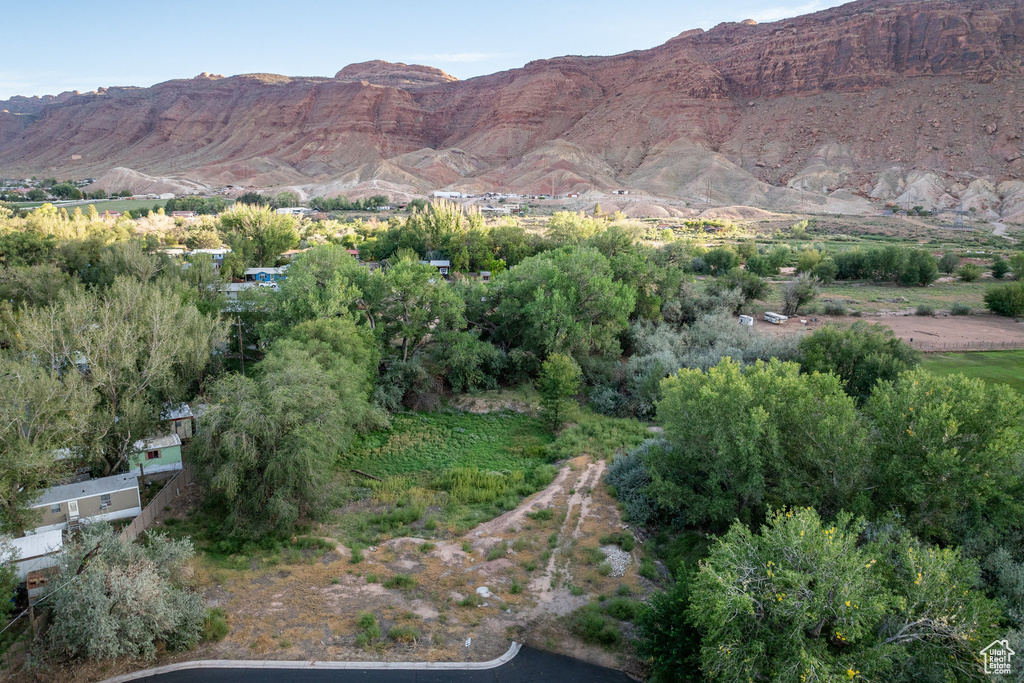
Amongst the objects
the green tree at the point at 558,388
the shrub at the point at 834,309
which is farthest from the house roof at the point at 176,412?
the shrub at the point at 834,309

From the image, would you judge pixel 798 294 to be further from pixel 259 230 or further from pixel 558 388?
pixel 259 230

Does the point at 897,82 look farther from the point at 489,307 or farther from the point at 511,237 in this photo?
the point at 489,307

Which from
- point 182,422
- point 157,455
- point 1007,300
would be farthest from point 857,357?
point 182,422

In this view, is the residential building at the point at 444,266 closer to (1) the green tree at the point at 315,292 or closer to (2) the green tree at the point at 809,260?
(1) the green tree at the point at 315,292

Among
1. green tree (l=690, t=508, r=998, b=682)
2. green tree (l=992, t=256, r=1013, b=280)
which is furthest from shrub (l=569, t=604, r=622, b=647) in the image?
green tree (l=992, t=256, r=1013, b=280)

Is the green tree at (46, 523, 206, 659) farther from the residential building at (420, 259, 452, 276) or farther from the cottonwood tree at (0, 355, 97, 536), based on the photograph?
the residential building at (420, 259, 452, 276)

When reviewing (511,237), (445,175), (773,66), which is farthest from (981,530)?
(773,66)
